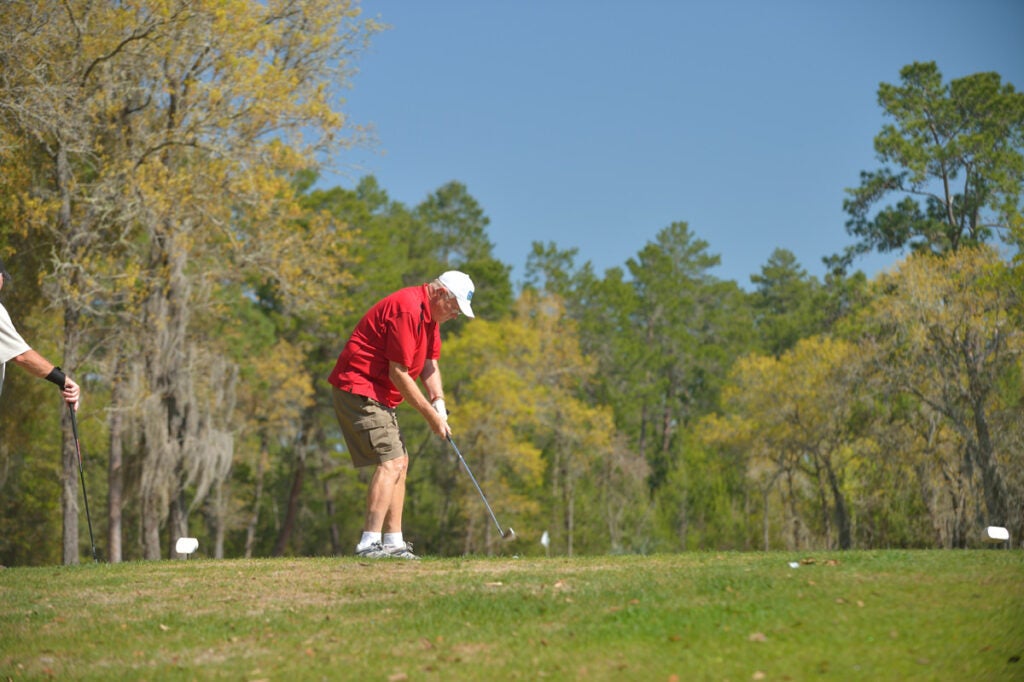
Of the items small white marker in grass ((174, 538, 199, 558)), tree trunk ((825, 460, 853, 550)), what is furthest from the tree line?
small white marker in grass ((174, 538, 199, 558))

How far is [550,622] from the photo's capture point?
5.97 meters

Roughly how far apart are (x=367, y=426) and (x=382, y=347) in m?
0.64

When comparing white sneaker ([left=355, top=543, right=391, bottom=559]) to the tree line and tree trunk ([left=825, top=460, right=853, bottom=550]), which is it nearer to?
the tree line

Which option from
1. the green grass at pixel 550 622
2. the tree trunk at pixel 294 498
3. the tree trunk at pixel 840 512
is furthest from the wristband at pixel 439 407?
the tree trunk at pixel 294 498

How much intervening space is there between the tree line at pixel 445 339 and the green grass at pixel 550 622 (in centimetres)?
1064

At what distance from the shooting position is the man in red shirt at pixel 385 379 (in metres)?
8.55

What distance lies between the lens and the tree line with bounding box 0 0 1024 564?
17672 mm

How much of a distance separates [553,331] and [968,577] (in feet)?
145

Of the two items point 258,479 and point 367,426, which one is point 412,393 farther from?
point 258,479

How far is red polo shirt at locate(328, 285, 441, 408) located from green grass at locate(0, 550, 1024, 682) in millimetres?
1545

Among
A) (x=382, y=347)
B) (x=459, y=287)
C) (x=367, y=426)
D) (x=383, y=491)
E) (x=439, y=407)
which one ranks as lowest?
(x=383, y=491)

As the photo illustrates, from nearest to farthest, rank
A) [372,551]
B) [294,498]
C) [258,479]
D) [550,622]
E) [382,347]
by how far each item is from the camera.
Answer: [550,622] → [382,347] → [372,551] → [294,498] → [258,479]

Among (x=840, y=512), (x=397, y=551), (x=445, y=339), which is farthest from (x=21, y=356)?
(x=445, y=339)

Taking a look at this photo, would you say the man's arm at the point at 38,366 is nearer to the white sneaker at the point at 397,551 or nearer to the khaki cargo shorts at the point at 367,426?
the khaki cargo shorts at the point at 367,426
